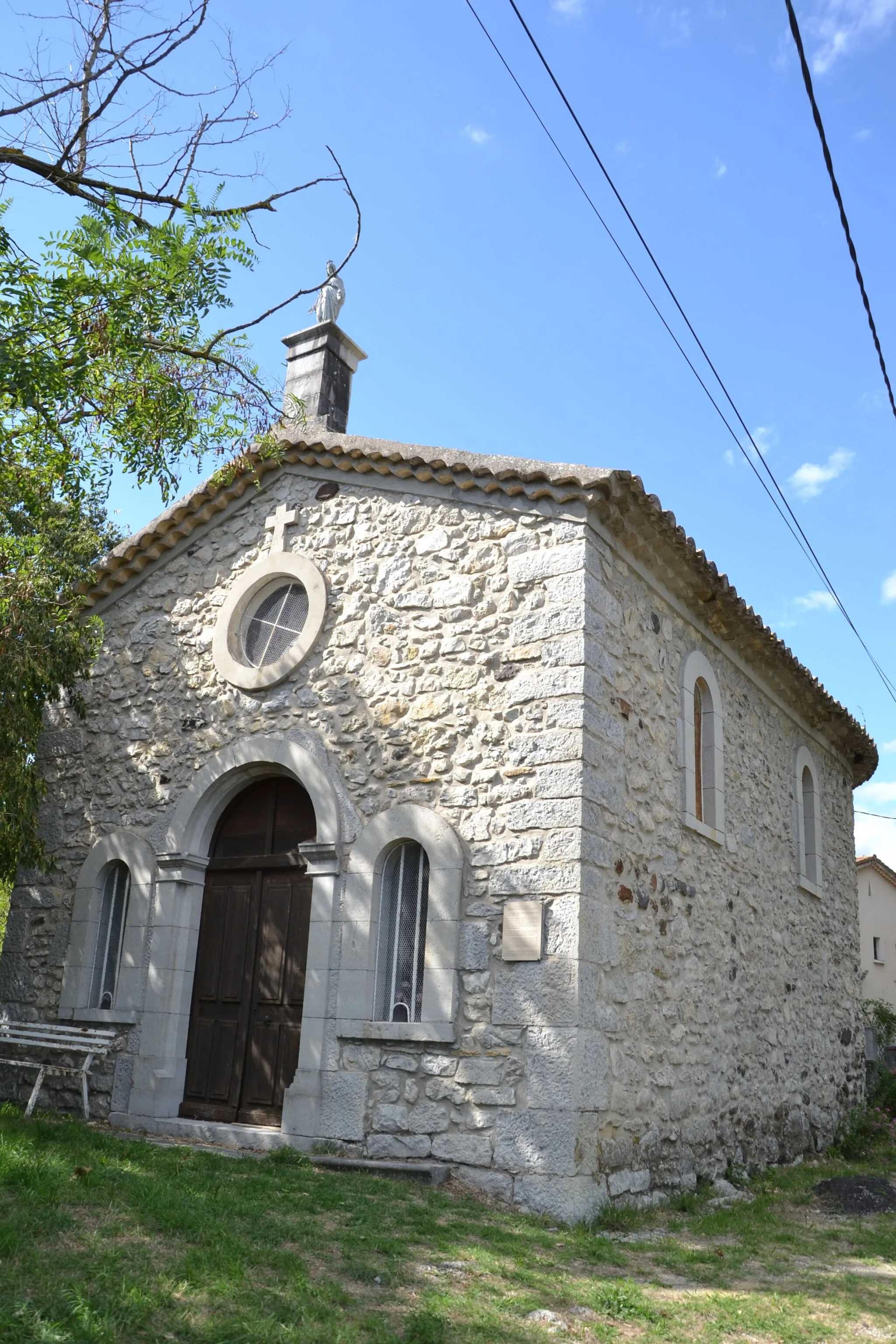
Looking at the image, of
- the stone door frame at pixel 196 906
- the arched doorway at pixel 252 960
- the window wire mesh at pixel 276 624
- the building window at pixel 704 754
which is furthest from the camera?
the building window at pixel 704 754

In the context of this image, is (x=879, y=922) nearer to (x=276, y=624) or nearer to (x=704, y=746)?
(x=704, y=746)

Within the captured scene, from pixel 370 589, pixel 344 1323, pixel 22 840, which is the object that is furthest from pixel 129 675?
pixel 344 1323

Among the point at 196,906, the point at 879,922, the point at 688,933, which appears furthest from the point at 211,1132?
the point at 879,922

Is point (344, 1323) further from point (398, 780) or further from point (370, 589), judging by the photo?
point (370, 589)

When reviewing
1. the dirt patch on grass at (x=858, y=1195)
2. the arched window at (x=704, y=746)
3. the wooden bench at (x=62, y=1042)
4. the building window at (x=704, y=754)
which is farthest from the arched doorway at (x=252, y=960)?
the dirt patch on grass at (x=858, y=1195)

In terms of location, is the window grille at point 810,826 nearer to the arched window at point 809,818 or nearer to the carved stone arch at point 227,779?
the arched window at point 809,818

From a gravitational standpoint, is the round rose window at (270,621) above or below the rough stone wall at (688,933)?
above

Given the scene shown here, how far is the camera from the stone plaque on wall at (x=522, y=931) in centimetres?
674

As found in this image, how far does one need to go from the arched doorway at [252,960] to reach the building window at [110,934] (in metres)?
0.90

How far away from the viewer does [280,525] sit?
9.06 meters

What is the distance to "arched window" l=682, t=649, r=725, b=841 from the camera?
8867 millimetres

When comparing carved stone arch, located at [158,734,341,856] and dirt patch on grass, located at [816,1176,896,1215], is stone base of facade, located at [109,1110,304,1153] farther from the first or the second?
dirt patch on grass, located at [816,1176,896,1215]

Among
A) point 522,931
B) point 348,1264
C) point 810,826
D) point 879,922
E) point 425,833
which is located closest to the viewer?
point 348,1264

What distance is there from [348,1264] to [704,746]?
570cm
